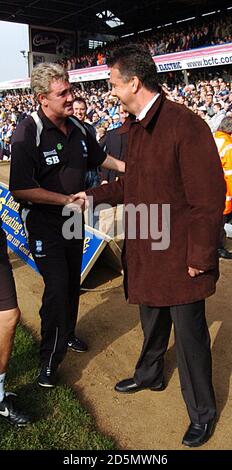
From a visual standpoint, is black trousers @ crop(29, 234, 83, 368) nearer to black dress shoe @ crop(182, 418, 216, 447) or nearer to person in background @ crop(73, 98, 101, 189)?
black dress shoe @ crop(182, 418, 216, 447)

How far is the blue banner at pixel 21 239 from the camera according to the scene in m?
4.49

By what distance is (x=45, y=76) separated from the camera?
8.73 feet

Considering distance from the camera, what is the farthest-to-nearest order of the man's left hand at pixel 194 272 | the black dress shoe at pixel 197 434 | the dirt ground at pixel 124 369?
1. the dirt ground at pixel 124 369
2. the black dress shoe at pixel 197 434
3. the man's left hand at pixel 194 272

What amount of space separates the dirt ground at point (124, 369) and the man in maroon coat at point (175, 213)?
0.22 metres

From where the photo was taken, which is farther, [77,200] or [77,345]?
[77,345]

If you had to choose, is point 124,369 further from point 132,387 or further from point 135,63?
point 135,63

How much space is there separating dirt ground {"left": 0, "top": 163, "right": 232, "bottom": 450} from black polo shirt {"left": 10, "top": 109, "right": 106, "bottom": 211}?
1.28 metres

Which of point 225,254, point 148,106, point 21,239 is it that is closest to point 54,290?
point 148,106

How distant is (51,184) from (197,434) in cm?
175

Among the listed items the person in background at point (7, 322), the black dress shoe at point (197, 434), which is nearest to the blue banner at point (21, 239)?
the person in background at point (7, 322)

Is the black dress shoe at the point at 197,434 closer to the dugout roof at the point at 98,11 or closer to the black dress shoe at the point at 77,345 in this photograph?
the black dress shoe at the point at 77,345

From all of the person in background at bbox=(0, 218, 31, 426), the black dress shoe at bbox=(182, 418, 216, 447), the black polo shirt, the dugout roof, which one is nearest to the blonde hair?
the black polo shirt

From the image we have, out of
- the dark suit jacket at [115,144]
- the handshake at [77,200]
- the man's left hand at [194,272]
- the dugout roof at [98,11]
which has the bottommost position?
the man's left hand at [194,272]

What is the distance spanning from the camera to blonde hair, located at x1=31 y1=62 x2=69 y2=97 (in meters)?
2.66
